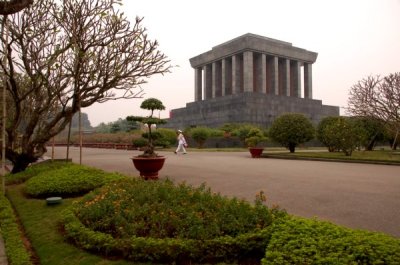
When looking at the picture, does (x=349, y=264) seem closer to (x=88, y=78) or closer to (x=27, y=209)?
(x=27, y=209)

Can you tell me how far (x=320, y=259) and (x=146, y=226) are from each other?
8.00 ft

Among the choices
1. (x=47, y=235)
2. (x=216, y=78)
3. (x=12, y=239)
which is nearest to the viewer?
(x=12, y=239)

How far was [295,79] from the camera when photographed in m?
73.1

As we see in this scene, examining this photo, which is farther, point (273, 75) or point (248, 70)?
point (273, 75)

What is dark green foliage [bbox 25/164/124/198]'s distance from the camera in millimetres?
7652

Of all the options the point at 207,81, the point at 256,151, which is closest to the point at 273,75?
the point at 207,81

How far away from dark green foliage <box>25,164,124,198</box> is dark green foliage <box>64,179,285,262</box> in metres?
2.28

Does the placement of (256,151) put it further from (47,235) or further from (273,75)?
(273,75)

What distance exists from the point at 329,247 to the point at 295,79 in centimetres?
7468

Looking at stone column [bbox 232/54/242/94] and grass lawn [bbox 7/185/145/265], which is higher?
stone column [bbox 232/54/242/94]

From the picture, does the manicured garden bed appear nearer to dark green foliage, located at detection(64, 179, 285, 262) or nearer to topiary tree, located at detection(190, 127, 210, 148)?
dark green foliage, located at detection(64, 179, 285, 262)

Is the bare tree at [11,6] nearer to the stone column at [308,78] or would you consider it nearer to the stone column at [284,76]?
the stone column at [284,76]

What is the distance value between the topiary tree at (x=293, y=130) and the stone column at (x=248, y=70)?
40.3m

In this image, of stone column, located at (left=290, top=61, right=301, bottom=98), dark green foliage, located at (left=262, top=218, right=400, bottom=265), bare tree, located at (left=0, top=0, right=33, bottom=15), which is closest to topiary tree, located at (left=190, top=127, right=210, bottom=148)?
bare tree, located at (left=0, top=0, right=33, bottom=15)
